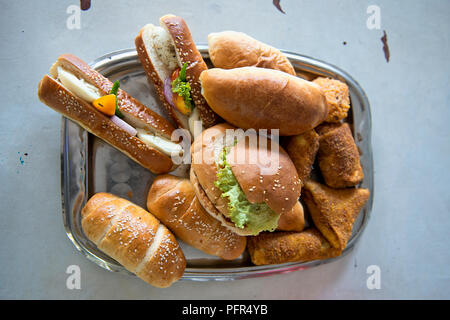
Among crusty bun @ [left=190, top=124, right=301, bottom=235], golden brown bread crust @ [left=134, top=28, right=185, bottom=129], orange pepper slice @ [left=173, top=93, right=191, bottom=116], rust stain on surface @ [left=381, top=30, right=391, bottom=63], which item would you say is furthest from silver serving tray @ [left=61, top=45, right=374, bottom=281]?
rust stain on surface @ [left=381, top=30, right=391, bottom=63]

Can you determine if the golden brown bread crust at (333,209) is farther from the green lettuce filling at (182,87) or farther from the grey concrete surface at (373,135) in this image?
the green lettuce filling at (182,87)

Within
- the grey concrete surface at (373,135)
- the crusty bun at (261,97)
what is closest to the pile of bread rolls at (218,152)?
the crusty bun at (261,97)

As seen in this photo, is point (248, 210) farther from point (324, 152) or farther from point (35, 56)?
point (35, 56)

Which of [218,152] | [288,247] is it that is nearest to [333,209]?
[288,247]

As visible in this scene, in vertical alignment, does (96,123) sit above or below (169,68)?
below

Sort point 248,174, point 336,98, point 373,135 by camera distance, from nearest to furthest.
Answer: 1. point 248,174
2. point 336,98
3. point 373,135

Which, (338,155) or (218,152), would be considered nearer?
(218,152)

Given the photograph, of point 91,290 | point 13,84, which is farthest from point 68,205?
point 13,84

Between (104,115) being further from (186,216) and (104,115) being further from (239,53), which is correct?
(239,53)
